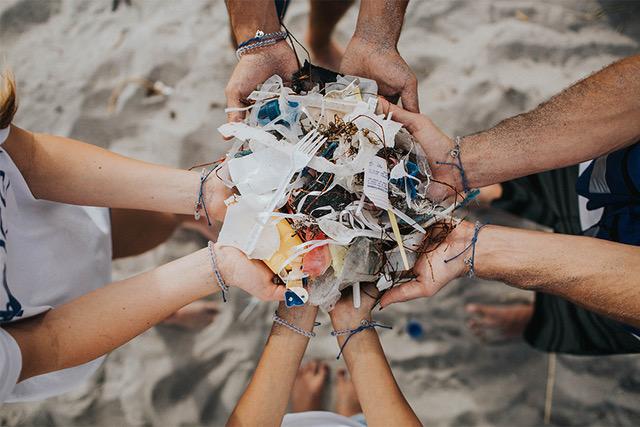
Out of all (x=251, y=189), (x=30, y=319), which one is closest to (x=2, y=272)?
(x=30, y=319)

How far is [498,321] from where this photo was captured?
2357 mm

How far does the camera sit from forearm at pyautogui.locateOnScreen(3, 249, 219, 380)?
1.33 metres

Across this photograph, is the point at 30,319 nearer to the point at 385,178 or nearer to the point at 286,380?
the point at 286,380

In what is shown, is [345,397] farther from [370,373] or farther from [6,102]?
[6,102]

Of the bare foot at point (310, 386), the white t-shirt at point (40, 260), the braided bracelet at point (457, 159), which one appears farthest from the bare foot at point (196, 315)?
the braided bracelet at point (457, 159)

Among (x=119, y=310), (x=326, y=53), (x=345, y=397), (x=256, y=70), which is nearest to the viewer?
(x=119, y=310)

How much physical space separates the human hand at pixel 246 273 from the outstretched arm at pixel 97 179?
0.59 feet

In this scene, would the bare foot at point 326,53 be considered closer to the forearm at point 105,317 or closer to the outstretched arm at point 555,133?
the outstretched arm at point 555,133

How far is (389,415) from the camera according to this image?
147cm

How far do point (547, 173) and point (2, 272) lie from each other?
1.86m

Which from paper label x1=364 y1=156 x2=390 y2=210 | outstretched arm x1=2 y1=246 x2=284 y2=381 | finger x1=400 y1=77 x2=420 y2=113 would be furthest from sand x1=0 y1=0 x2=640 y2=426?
paper label x1=364 y1=156 x2=390 y2=210

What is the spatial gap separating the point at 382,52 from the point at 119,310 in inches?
45.6

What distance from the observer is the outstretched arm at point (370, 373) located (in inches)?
58.3

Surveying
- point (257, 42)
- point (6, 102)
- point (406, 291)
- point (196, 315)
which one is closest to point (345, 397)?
point (196, 315)
